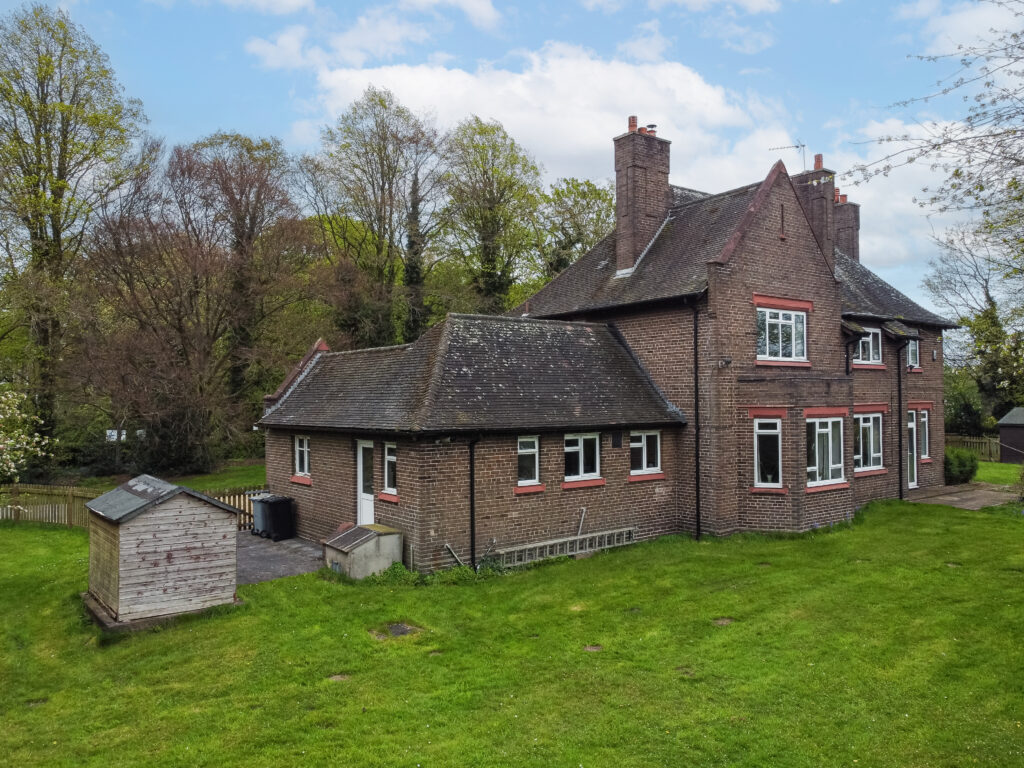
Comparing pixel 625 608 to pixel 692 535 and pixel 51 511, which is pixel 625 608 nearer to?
pixel 692 535

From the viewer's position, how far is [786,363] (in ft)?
61.1

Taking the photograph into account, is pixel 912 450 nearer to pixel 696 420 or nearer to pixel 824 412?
pixel 824 412

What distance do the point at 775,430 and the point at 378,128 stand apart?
28.8 meters

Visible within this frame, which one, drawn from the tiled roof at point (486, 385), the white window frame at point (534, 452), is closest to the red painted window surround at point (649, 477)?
the tiled roof at point (486, 385)

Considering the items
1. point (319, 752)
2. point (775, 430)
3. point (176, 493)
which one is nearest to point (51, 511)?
point (176, 493)

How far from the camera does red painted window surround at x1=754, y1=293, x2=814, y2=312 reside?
1817 cm

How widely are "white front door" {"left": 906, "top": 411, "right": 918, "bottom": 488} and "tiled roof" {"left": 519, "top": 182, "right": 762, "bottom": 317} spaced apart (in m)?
11.4

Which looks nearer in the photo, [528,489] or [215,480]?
[528,489]

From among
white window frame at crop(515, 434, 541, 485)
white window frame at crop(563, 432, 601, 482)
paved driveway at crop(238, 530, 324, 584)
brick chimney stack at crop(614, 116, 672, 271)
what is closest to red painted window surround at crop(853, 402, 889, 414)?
brick chimney stack at crop(614, 116, 672, 271)

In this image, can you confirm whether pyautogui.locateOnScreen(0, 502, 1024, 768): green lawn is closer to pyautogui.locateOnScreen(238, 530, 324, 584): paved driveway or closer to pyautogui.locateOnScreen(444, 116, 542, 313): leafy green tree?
pyautogui.locateOnScreen(238, 530, 324, 584): paved driveway

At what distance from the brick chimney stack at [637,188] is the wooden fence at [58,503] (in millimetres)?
13386

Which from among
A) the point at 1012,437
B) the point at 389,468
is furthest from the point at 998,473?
the point at 389,468

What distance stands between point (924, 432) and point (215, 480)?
27838mm

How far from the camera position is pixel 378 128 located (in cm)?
3750
